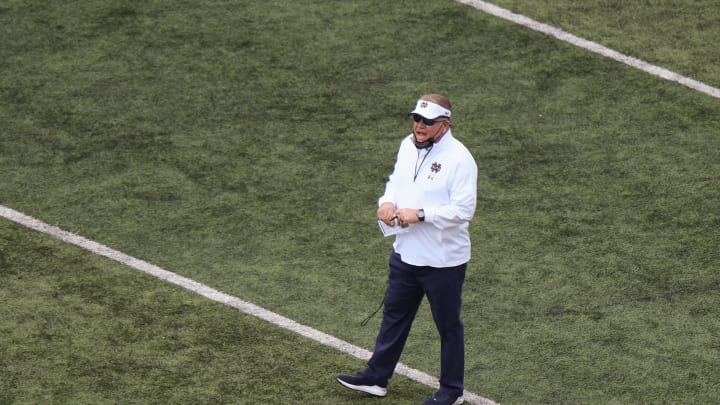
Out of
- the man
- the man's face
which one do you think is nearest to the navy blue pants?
the man

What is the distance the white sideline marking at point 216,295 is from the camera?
29.8ft

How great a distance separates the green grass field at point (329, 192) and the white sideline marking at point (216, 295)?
92 millimetres

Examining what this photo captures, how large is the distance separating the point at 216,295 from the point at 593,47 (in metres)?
5.57

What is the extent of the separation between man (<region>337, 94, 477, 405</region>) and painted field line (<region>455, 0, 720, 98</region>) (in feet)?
17.8

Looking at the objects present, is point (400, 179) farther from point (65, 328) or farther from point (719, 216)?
point (719, 216)

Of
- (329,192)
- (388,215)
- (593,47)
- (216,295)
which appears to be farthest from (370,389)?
(593,47)

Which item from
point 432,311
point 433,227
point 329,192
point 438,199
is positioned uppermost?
point 438,199

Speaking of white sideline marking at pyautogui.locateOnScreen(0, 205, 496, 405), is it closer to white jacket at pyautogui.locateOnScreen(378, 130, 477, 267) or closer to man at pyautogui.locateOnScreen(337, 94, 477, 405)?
man at pyautogui.locateOnScreen(337, 94, 477, 405)

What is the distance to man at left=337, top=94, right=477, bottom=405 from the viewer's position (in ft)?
26.6

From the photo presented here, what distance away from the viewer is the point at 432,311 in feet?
27.8

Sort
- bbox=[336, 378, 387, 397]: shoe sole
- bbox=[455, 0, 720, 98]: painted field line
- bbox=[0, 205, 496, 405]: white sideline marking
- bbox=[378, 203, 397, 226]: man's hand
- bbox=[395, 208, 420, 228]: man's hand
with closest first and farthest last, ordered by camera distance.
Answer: bbox=[395, 208, 420, 228]: man's hand
bbox=[378, 203, 397, 226]: man's hand
bbox=[336, 378, 387, 397]: shoe sole
bbox=[0, 205, 496, 405]: white sideline marking
bbox=[455, 0, 720, 98]: painted field line

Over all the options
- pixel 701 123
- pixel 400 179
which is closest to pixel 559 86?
pixel 701 123

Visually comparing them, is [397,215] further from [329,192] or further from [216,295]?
[329,192]

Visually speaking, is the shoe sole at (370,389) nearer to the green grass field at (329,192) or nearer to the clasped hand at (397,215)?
the green grass field at (329,192)
